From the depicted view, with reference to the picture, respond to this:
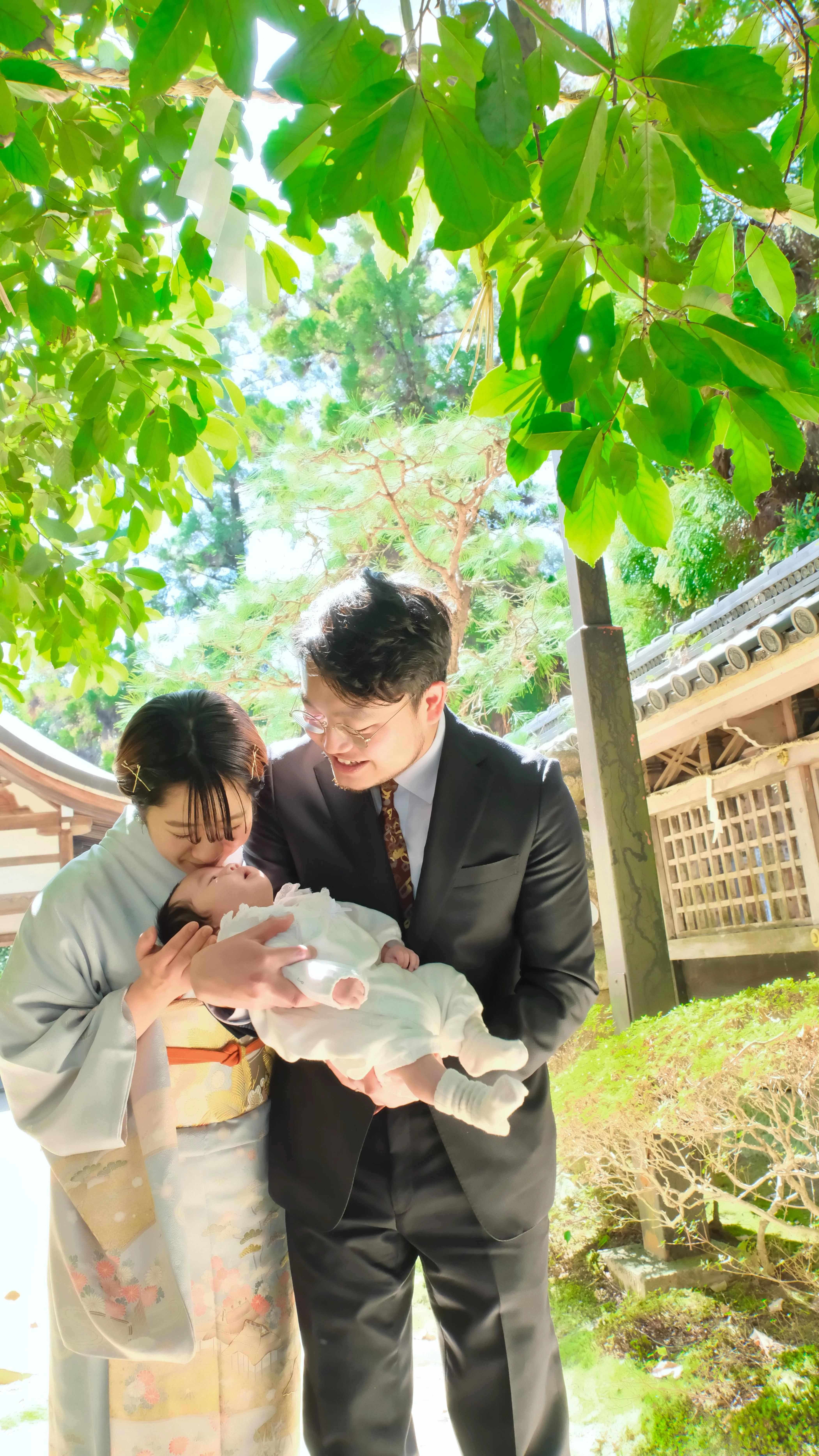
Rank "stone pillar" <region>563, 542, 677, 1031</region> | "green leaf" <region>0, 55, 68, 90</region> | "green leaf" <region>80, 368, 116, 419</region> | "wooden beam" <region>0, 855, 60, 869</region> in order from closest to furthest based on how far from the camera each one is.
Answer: "green leaf" <region>0, 55, 68, 90</region>
"green leaf" <region>80, 368, 116, 419</region>
"stone pillar" <region>563, 542, 677, 1031</region>
"wooden beam" <region>0, 855, 60, 869</region>

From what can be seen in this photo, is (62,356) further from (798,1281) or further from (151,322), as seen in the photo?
(798,1281)

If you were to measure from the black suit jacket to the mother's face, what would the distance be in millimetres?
200

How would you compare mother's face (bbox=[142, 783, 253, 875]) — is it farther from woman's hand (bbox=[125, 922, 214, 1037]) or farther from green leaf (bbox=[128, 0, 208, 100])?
green leaf (bbox=[128, 0, 208, 100])

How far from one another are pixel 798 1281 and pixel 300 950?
3.48 meters

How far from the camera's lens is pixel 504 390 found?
1440 mm

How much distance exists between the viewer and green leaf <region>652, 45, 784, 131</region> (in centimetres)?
95

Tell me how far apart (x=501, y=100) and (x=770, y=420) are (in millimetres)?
479

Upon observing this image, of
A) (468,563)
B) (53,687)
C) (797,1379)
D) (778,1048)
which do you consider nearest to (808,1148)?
(778,1048)

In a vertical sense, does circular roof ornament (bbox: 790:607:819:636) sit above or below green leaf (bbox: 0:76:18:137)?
above

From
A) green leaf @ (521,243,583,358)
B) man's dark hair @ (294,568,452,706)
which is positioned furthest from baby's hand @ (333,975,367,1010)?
green leaf @ (521,243,583,358)

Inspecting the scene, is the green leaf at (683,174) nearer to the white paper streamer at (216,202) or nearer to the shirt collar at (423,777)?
the white paper streamer at (216,202)

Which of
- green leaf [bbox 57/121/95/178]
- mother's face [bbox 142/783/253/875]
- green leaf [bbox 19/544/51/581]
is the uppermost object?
green leaf [bbox 57/121/95/178]

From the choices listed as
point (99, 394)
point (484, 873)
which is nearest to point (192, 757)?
point (484, 873)

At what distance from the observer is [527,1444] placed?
1.94m
